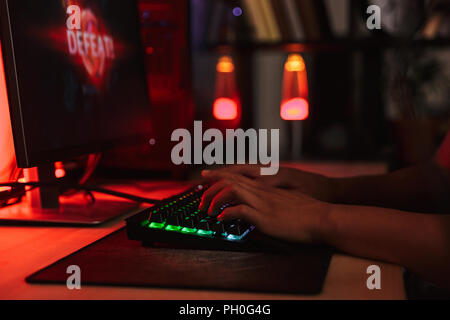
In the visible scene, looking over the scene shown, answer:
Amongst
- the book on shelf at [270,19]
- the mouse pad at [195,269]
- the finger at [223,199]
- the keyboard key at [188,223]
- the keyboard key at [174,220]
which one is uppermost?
the book on shelf at [270,19]

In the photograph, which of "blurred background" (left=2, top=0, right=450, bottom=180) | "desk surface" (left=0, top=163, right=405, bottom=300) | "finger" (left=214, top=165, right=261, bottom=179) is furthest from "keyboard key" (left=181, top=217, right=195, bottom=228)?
"blurred background" (left=2, top=0, right=450, bottom=180)

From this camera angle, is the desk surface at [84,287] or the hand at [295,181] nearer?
the desk surface at [84,287]

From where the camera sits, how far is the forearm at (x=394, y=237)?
2.02 ft

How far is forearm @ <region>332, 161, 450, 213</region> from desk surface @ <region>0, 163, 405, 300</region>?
0.40 meters

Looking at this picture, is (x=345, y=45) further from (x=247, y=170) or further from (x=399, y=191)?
(x=247, y=170)

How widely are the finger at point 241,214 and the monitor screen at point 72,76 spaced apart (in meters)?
0.34

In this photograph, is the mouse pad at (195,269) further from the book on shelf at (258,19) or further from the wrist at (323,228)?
the book on shelf at (258,19)

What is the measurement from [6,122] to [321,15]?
1.32m

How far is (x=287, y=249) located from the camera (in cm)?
64

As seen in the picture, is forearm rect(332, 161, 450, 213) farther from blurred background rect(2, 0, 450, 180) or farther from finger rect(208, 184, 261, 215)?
blurred background rect(2, 0, 450, 180)

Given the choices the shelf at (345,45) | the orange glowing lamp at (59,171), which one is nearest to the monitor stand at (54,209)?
the orange glowing lamp at (59,171)
